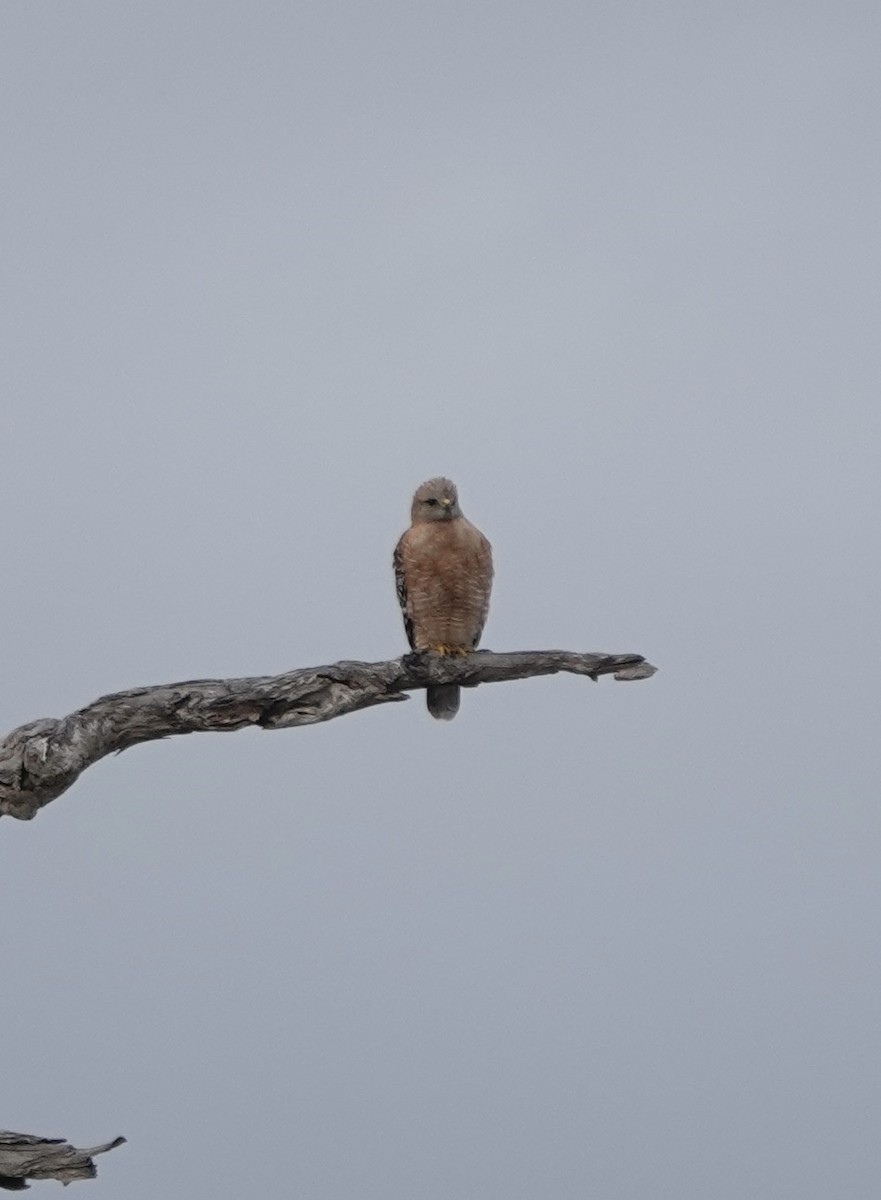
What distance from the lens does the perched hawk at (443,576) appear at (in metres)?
8.26

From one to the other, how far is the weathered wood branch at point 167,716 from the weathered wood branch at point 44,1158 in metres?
1.37

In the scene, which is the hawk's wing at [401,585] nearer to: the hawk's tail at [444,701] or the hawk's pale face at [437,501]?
the hawk's pale face at [437,501]

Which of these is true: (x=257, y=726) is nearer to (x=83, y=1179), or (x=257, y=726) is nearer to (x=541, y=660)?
(x=541, y=660)

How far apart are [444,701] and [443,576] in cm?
68

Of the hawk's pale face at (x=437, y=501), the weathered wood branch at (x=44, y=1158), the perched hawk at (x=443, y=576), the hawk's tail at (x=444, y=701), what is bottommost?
the weathered wood branch at (x=44, y=1158)

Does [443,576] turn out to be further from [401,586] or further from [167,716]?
[167,716]

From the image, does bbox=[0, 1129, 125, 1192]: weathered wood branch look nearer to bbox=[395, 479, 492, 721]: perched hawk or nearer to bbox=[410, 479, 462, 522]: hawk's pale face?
bbox=[395, 479, 492, 721]: perched hawk

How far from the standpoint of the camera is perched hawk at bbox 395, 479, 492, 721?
8.26m

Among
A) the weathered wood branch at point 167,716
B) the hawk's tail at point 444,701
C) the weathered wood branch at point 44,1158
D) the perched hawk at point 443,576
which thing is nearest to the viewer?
the weathered wood branch at point 44,1158

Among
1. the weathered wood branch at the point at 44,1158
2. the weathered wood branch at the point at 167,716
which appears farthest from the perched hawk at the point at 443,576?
the weathered wood branch at the point at 44,1158

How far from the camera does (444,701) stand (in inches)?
332

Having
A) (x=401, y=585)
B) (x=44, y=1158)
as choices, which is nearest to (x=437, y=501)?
(x=401, y=585)

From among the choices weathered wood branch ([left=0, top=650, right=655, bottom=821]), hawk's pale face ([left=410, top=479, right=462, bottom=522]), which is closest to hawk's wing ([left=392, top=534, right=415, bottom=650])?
hawk's pale face ([left=410, top=479, right=462, bottom=522])

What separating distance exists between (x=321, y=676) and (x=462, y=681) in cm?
108
